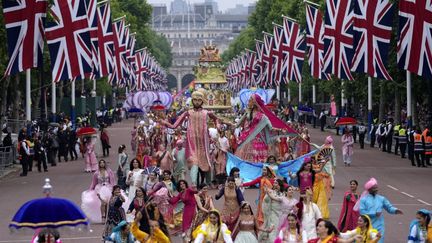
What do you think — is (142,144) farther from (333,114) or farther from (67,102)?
(333,114)

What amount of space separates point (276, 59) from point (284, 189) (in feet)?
148

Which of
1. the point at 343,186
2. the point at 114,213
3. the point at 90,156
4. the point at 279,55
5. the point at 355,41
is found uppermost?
the point at 355,41

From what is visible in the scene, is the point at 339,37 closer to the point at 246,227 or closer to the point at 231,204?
the point at 231,204

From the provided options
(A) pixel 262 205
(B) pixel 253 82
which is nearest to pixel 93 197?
(A) pixel 262 205

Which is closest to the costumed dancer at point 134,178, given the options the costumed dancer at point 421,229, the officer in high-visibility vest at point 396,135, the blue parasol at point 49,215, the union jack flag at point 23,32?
the costumed dancer at point 421,229

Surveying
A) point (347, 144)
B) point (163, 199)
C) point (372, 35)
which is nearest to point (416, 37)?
point (347, 144)

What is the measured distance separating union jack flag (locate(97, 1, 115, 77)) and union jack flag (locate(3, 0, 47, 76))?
50.7ft

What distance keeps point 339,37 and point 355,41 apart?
3770mm

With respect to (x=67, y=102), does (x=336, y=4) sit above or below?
above

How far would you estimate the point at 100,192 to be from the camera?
2320 centimetres

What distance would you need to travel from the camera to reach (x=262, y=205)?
70.6ft

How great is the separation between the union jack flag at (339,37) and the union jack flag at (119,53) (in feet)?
43.2

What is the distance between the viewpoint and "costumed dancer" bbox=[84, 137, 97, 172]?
127 feet

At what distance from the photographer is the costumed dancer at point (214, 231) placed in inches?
695
